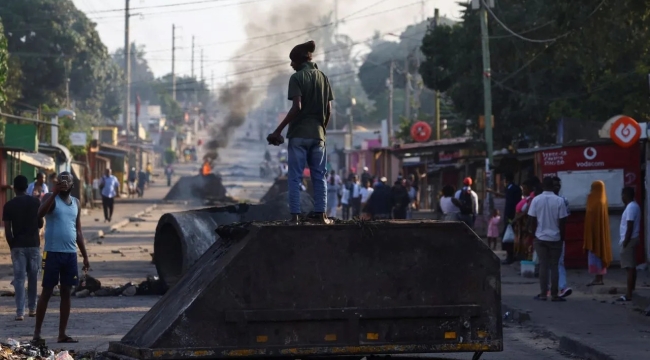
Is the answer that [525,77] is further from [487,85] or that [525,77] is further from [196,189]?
[196,189]

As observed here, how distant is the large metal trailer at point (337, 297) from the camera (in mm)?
7500

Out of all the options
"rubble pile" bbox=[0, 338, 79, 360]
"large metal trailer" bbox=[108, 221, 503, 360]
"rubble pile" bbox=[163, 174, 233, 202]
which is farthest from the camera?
"rubble pile" bbox=[163, 174, 233, 202]

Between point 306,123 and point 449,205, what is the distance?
1480 centimetres

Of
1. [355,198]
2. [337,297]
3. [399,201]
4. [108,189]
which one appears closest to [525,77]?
[355,198]

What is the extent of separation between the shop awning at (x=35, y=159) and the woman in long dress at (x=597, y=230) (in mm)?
21262

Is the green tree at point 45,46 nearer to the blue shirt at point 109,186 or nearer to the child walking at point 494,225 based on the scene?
the blue shirt at point 109,186

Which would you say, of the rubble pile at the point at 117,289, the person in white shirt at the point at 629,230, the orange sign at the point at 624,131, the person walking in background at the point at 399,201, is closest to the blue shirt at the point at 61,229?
the rubble pile at the point at 117,289

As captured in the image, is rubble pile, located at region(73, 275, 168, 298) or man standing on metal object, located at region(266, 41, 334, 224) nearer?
man standing on metal object, located at region(266, 41, 334, 224)

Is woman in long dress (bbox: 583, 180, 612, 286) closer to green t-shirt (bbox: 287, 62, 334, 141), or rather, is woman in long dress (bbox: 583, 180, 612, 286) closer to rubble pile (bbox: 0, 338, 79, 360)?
green t-shirt (bbox: 287, 62, 334, 141)

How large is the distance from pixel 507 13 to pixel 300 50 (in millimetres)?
26859

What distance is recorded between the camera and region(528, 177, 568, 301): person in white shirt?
51.5 ft

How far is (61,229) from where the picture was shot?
11.7 metres

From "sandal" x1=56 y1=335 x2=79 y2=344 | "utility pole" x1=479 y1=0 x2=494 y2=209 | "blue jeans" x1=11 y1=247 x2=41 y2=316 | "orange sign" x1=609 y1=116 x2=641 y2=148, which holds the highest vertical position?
"utility pole" x1=479 y1=0 x2=494 y2=209

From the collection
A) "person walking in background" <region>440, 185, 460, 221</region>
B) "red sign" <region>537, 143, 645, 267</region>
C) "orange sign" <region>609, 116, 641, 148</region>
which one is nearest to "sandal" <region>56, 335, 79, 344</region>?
"orange sign" <region>609, 116, 641, 148</region>
